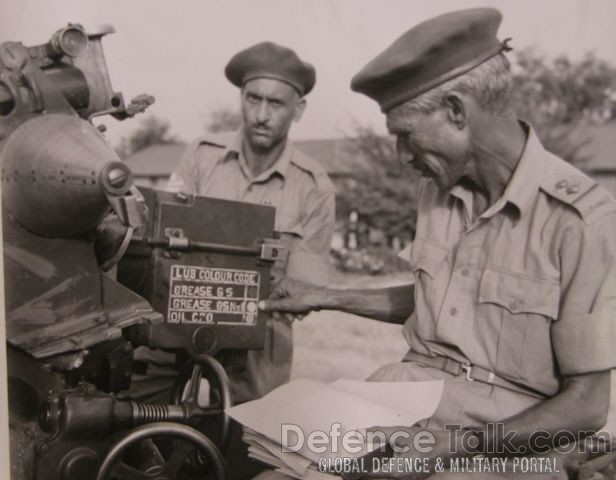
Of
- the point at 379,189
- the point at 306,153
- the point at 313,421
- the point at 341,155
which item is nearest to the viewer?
the point at 313,421

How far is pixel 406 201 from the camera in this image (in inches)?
534

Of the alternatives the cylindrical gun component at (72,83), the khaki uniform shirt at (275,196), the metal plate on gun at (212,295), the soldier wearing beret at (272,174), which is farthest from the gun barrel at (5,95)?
the khaki uniform shirt at (275,196)

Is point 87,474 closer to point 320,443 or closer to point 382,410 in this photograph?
point 320,443

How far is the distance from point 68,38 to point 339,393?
1084 millimetres

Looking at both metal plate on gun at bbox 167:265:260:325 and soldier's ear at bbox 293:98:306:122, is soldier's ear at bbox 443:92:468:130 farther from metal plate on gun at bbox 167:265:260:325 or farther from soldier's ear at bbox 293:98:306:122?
soldier's ear at bbox 293:98:306:122

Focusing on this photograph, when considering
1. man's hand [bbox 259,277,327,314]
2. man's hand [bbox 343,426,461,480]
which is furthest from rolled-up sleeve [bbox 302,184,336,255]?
man's hand [bbox 343,426,461,480]

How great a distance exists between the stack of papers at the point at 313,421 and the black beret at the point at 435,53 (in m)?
0.79

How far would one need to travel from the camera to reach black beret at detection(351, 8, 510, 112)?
2.01 meters

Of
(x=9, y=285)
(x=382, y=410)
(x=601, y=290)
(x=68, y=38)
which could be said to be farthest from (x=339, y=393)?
(x=68, y=38)

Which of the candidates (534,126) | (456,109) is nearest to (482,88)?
(456,109)

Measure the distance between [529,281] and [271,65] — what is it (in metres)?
2.00

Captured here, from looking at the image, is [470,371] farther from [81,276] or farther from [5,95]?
[5,95]

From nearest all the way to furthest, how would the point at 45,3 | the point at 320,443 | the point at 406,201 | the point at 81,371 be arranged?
the point at 320,443
the point at 45,3
the point at 81,371
the point at 406,201

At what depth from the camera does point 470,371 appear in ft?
6.70
